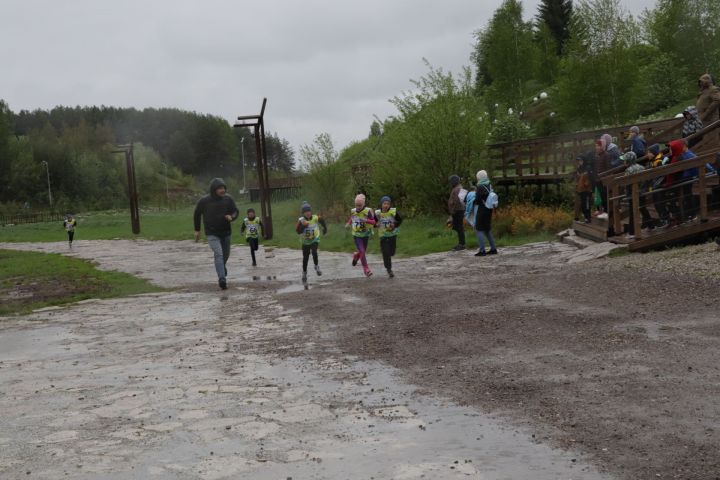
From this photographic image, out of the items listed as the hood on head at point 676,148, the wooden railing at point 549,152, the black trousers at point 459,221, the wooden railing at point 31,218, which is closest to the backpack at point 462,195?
the black trousers at point 459,221

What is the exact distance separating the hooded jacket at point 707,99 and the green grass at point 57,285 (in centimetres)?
1164

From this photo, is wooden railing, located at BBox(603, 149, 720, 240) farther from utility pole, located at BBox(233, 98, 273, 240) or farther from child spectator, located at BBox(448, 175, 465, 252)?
utility pole, located at BBox(233, 98, 273, 240)

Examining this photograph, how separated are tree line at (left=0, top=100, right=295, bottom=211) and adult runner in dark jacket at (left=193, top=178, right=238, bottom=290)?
60669 mm

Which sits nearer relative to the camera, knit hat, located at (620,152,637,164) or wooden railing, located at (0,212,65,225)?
knit hat, located at (620,152,637,164)

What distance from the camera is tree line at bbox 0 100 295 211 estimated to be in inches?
3930

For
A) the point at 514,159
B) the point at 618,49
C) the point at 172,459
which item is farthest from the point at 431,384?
the point at 618,49

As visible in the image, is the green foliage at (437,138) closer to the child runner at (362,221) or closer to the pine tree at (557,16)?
the child runner at (362,221)

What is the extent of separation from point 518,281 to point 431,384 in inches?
254

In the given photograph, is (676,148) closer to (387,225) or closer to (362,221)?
(387,225)

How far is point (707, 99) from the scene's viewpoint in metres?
16.4

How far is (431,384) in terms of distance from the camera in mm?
7168

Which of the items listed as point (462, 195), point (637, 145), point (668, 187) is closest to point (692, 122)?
point (637, 145)

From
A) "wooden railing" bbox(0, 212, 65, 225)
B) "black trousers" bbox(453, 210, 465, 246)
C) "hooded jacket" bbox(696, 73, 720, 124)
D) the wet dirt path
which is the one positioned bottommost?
the wet dirt path

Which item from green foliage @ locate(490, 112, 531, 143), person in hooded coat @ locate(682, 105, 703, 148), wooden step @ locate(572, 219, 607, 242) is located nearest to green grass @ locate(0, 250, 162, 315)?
wooden step @ locate(572, 219, 607, 242)
